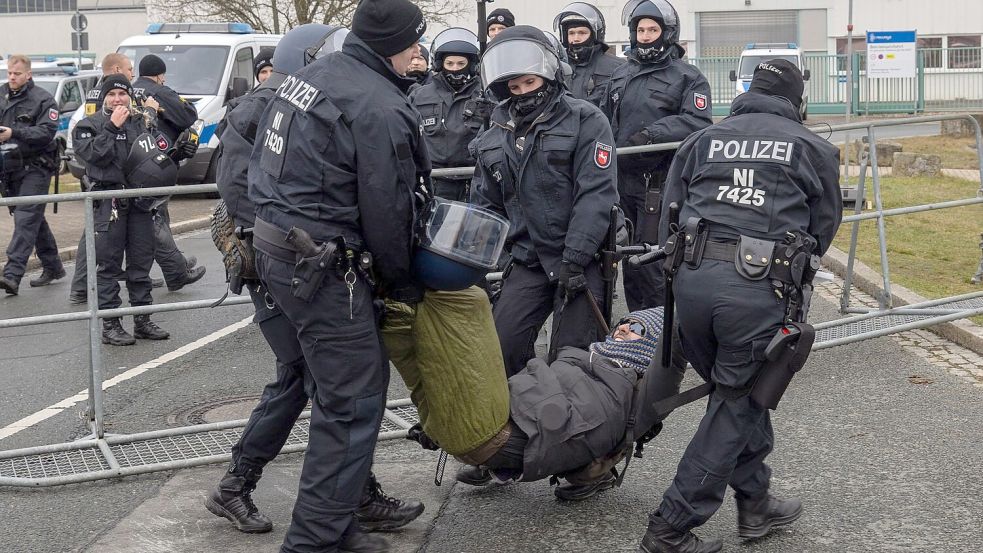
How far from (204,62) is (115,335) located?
11.4m

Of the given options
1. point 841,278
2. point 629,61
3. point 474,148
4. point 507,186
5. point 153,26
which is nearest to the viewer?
point 507,186

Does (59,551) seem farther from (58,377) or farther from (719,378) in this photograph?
(58,377)

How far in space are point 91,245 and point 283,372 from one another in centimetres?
171

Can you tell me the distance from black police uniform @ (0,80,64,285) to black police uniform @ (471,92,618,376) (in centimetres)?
641

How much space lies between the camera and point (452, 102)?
8.29 meters

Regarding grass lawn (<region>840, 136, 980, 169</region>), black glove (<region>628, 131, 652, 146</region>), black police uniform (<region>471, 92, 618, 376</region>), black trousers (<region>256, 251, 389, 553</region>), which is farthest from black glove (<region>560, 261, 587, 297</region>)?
grass lawn (<region>840, 136, 980, 169</region>)

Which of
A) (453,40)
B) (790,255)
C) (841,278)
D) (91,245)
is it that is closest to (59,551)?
(91,245)

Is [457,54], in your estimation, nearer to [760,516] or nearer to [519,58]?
[519,58]

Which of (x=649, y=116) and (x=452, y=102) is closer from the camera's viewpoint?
(x=649, y=116)

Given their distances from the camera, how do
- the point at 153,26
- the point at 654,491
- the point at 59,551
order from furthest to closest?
1. the point at 153,26
2. the point at 654,491
3. the point at 59,551

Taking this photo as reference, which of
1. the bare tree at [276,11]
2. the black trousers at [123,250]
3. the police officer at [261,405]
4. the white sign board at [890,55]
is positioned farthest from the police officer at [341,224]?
the white sign board at [890,55]

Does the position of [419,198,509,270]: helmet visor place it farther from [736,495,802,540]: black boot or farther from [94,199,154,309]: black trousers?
[94,199,154,309]: black trousers

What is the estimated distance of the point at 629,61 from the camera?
8266mm

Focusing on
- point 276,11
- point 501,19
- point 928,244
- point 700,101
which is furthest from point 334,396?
point 276,11
